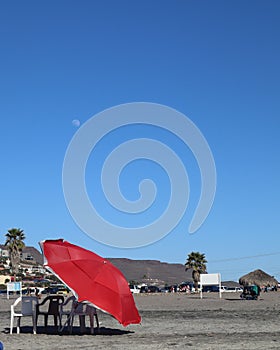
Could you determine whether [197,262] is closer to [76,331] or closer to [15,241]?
[15,241]

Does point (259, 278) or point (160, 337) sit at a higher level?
point (259, 278)

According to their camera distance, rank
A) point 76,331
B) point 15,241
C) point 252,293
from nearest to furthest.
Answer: point 76,331, point 252,293, point 15,241

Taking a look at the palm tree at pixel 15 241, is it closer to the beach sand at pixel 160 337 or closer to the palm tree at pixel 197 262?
the palm tree at pixel 197 262

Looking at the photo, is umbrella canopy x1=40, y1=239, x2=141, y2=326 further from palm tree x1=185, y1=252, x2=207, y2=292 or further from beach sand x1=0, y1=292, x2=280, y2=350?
palm tree x1=185, y1=252, x2=207, y2=292

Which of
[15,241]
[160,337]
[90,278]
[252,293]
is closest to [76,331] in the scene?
[90,278]

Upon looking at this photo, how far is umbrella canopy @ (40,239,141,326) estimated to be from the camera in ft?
48.6

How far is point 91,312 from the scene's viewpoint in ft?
52.9

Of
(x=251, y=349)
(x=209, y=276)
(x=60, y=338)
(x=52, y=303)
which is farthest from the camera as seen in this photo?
(x=209, y=276)

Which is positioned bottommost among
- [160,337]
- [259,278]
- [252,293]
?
[160,337]

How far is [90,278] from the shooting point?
49.6 ft

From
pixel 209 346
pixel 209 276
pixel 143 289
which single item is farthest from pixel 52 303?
pixel 143 289

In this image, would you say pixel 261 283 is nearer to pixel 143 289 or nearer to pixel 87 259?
pixel 143 289

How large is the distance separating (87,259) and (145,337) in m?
2.37

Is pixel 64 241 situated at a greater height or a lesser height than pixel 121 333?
greater
